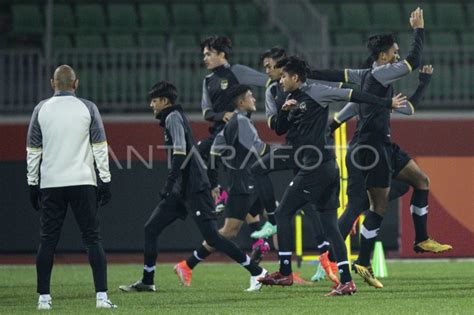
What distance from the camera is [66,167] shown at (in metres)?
9.80

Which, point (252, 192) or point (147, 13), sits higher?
point (147, 13)

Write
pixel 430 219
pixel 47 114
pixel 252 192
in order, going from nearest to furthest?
1. pixel 47 114
2. pixel 252 192
3. pixel 430 219

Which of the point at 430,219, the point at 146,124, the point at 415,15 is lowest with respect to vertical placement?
the point at 430,219

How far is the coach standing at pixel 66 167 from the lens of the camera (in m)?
9.81

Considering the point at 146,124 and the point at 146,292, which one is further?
the point at 146,124

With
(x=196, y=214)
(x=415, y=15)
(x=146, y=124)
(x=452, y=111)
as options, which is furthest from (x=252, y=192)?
(x=452, y=111)

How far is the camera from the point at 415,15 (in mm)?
11398

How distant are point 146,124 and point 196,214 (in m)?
7.22

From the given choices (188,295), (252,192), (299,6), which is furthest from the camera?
(299,6)

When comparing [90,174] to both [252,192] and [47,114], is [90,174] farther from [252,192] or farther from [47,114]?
[252,192]

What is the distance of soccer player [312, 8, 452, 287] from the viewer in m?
11.8

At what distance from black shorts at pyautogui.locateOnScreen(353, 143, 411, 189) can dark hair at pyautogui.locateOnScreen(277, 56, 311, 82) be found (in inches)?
53.6

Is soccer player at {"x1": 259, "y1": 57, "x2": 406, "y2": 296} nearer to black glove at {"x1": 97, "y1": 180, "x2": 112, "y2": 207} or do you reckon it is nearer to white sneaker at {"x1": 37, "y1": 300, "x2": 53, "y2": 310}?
black glove at {"x1": 97, "y1": 180, "x2": 112, "y2": 207}

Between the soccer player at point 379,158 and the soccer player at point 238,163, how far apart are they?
1165mm
